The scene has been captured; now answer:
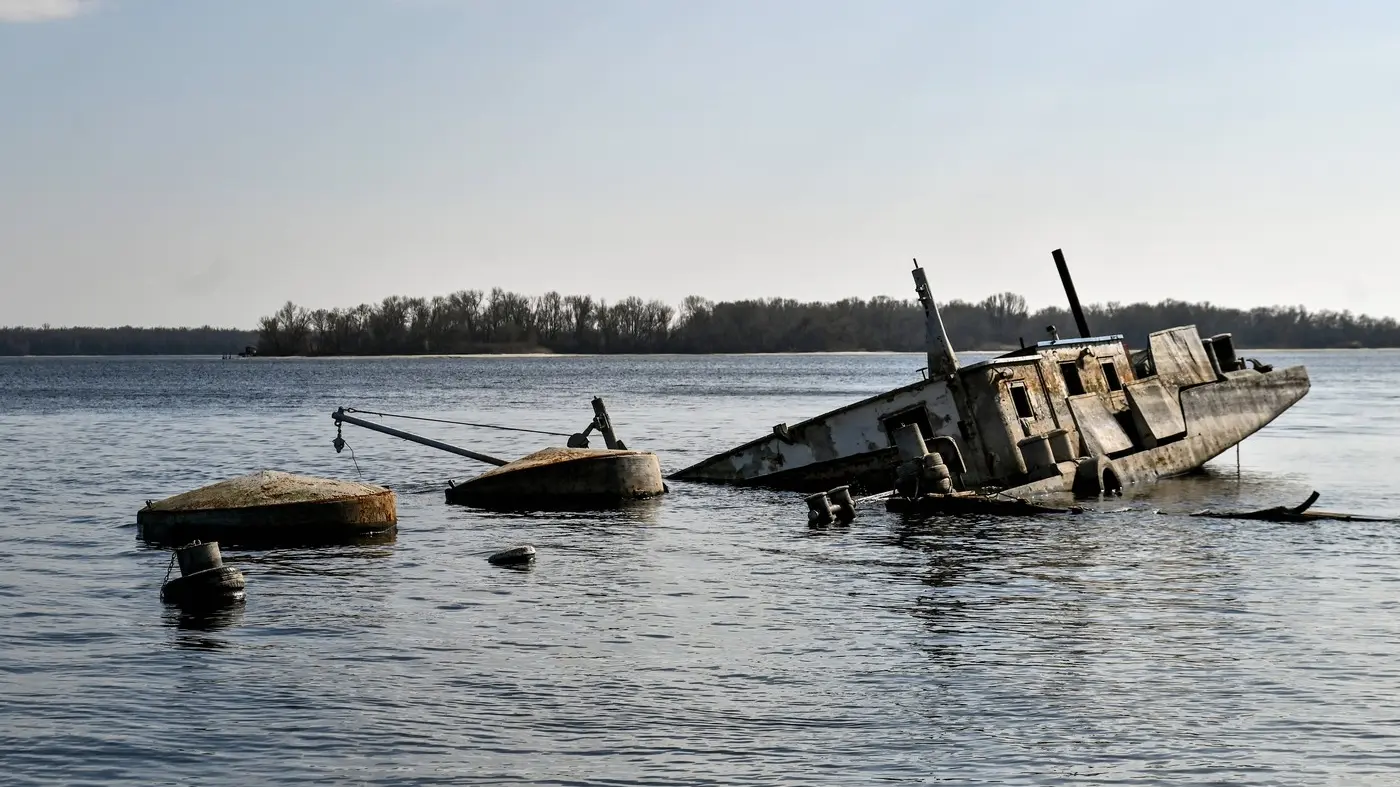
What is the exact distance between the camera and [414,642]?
15602 mm

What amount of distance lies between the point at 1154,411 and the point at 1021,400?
19.4 feet

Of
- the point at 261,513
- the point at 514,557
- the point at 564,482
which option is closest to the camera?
the point at 514,557

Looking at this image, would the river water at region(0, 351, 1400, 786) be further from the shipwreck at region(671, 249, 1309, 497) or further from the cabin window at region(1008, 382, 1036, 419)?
the cabin window at region(1008, 382, 1036, 419)

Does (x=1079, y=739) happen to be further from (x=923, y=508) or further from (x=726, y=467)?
(x=726, y=467)

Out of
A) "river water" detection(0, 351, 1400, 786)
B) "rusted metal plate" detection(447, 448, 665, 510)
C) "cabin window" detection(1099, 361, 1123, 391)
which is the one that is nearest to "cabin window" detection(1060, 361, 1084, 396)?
"cabin window" detection(1099, 361, 1123, 391)

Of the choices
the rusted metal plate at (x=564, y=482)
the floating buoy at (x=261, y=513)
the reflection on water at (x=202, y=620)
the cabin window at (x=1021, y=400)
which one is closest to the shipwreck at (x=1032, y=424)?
the cabin window at (x=1021, y=400)

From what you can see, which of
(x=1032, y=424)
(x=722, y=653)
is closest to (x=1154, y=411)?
(x=1032, y=424)

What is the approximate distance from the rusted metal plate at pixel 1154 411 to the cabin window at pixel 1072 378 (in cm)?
205

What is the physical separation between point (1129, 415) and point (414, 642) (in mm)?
22076

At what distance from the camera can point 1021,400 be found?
29547 millimetres

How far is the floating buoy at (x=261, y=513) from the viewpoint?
22.8 metres

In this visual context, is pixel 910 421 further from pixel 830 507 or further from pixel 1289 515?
pixel 1289 515

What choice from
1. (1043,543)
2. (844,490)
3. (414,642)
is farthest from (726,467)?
(414,642)

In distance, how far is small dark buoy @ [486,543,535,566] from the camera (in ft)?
70.3
